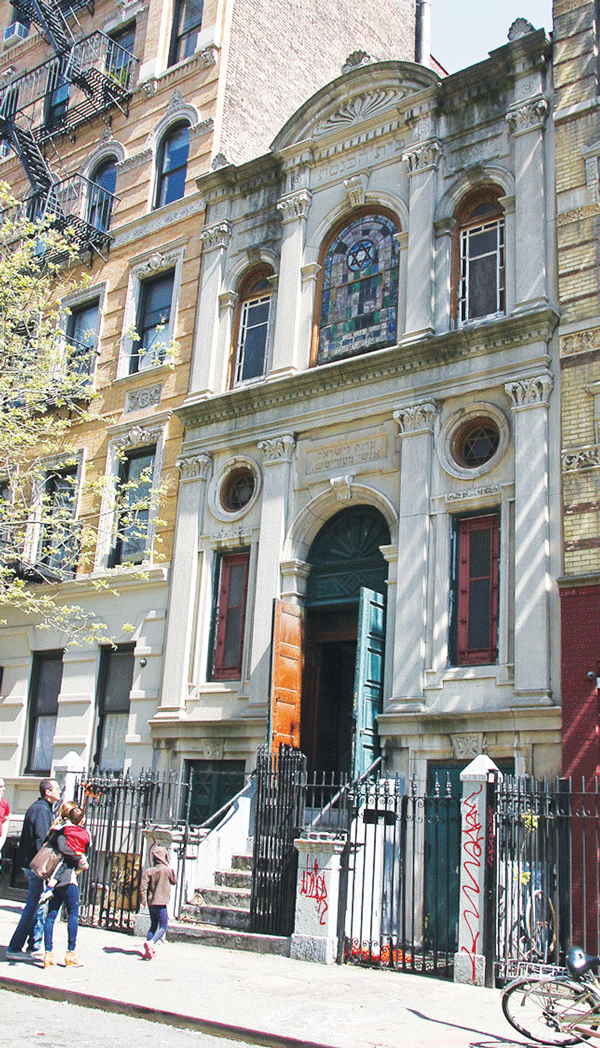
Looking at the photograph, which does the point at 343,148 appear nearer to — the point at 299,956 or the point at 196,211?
the point at 196,211

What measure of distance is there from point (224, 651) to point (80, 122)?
15.3 metres

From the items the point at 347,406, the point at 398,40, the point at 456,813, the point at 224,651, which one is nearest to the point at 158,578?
the point at 224,651

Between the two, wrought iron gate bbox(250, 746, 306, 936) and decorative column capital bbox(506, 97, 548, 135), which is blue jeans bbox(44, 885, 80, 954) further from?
decorative column capital bbox(506, 97, 548, 135)

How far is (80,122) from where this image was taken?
2541 centimetres

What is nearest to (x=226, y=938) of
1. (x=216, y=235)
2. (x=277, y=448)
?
(x=277, y=448)

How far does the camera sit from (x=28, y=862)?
10688 millimetres

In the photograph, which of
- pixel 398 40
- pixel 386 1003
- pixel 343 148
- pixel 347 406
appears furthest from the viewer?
pixel 398 40

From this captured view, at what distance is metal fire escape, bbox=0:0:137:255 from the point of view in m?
24.2

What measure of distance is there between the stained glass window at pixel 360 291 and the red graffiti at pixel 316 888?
926 centimetres

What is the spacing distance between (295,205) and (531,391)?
707 centimetres

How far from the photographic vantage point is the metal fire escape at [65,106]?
2416 centimetres

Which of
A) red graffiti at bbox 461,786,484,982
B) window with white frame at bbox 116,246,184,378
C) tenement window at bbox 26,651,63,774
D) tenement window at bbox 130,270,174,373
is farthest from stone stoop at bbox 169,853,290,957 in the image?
tenement window at bbox 130,270,174,373

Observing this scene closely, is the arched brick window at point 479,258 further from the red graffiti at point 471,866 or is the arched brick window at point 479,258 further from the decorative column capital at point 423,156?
the red graffiti at point 471,866

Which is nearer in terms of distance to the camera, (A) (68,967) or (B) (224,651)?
(A) (68,967)
